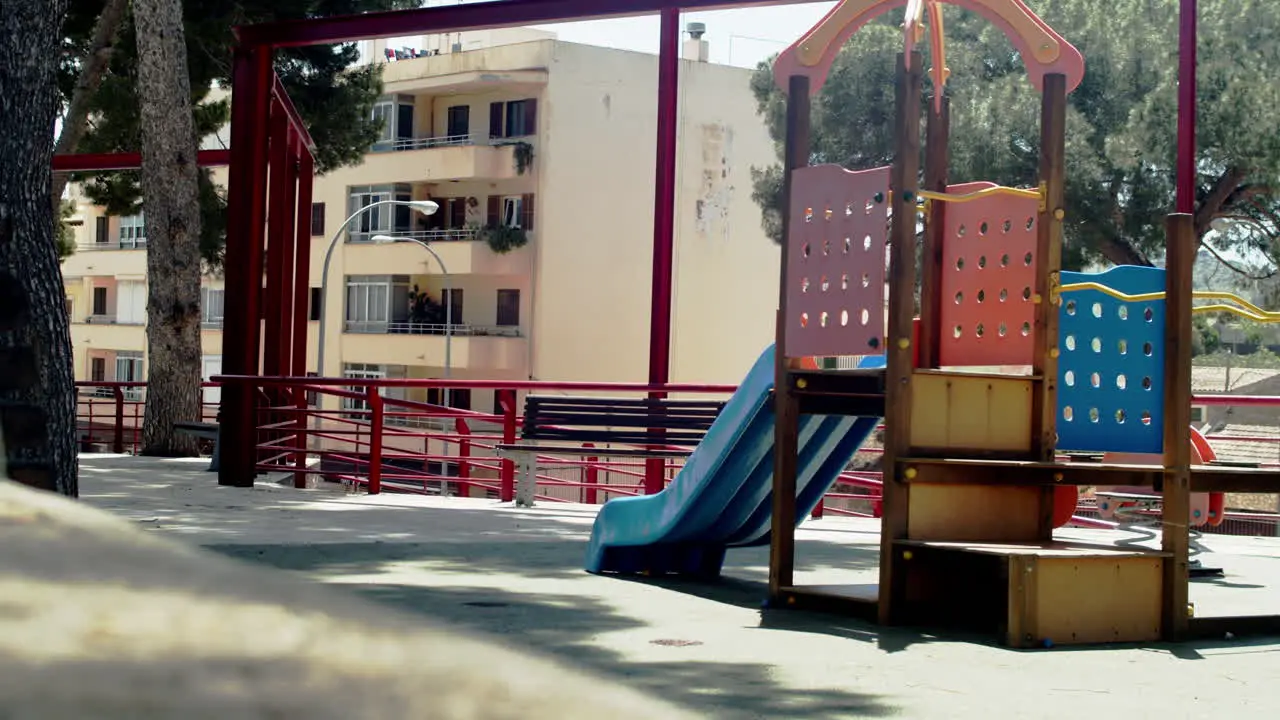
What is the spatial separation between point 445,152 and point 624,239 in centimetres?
666

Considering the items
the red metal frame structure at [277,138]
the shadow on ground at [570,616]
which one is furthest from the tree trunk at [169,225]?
the shadow on ground at [570,616]

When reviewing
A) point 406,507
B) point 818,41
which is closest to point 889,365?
point 818,41

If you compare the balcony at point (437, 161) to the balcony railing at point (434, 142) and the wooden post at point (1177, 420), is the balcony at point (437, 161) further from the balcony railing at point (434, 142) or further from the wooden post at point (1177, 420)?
the wooden post at point (1177, 420)

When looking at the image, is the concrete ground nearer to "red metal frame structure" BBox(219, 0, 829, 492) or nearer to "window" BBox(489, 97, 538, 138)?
"red metal frame structure" BBox(219, 0, 829, 492)

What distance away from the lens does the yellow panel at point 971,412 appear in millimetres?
5559

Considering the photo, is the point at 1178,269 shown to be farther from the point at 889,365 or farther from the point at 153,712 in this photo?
the point at 153,712

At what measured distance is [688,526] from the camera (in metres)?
6.72

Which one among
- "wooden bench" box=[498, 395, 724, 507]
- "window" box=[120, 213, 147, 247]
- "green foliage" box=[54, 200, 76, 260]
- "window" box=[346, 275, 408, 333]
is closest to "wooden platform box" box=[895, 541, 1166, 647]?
"wooden bench" box=[498, 395, 724, 507]

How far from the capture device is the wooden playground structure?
543cm

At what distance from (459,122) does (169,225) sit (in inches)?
1364

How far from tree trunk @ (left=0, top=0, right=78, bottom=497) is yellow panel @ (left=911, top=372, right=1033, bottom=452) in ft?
12.5

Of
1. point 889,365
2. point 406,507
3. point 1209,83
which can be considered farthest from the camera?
point 1209,83

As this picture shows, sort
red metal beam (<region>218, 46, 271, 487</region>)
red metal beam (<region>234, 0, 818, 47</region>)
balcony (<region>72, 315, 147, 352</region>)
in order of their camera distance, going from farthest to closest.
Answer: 1. balcony (<region>72, 315, 147, 352</region>)
2. red metal beam (<region>218, 46, 271, 487</region>)
3. red metal beam (<region>234, 0, 818, 47</region>)

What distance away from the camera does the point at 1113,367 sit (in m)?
5.77
